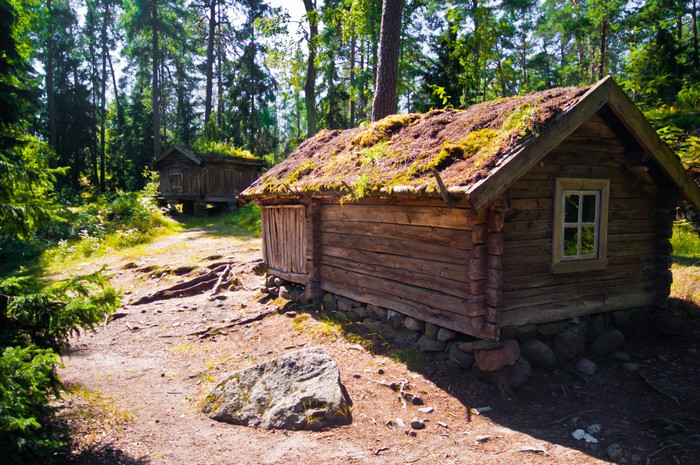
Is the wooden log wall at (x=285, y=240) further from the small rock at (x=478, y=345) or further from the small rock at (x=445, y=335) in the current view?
the small rock at (x=478, y=345)

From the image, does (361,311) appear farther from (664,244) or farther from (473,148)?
(664,244)

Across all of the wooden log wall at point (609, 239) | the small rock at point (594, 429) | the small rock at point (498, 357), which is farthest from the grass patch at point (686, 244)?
the small rock at point (594, 429)

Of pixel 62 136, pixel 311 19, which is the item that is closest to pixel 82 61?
pixel 62 136

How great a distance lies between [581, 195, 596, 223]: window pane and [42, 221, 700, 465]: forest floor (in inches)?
83.6

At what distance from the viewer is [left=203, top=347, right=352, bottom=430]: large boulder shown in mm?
5090

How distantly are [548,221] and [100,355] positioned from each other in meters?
7.80

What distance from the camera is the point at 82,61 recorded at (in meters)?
37.5

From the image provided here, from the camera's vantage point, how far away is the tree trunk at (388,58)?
37.7ft

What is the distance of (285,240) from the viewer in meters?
9.99

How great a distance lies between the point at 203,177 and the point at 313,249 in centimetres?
1728

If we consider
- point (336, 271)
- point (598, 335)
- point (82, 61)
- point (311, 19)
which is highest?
point (82, 61)

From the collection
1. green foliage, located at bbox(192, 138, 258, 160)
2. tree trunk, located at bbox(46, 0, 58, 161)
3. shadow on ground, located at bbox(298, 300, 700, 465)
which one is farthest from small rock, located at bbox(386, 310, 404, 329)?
tree trunk, located at bbox(46, 0, 58, 161)

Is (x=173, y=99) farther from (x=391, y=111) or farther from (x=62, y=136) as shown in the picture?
(x=391, y=111)

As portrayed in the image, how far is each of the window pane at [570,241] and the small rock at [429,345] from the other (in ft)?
7.52
